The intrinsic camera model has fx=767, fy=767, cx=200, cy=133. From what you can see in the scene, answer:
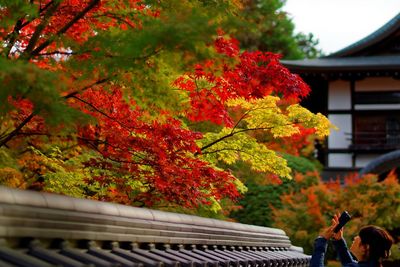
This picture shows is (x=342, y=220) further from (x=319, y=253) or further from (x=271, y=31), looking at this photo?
(x=271, y=31)

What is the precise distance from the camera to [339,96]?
1248 inches

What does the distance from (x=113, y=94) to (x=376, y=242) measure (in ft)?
16.3

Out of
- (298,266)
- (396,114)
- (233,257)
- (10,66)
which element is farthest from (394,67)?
(10,66)

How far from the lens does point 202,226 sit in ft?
32.9

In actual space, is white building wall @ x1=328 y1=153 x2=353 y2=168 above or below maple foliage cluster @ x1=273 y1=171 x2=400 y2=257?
above

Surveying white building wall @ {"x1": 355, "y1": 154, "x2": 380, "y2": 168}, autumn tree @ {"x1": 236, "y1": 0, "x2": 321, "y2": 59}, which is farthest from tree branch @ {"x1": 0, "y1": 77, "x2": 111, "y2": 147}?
autumn tree @ {"x1": 236, "y1": 0, "x2": 321, "y2": 59}

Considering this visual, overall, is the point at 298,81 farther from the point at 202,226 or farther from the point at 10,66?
the point at 10,66

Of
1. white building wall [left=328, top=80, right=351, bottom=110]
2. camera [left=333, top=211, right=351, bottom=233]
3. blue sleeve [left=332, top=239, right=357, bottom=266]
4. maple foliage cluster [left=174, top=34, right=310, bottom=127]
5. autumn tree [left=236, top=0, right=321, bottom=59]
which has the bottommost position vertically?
blue sleeve [left=332, top=239, right=357, bottom=266]

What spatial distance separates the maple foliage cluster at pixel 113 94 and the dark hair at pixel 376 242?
7.28ft

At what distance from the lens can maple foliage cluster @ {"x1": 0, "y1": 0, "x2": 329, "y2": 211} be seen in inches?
295

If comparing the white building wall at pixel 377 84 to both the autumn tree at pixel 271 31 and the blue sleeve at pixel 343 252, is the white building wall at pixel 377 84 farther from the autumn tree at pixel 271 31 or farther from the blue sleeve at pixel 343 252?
the blue sleeve at pixel 343 252

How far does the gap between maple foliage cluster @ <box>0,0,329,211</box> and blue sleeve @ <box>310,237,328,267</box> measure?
6.59 feet

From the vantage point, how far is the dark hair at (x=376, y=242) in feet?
21.1

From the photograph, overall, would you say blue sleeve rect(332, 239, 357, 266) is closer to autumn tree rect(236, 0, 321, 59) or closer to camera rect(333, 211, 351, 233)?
camera rect(333, 211, 351, 233)
